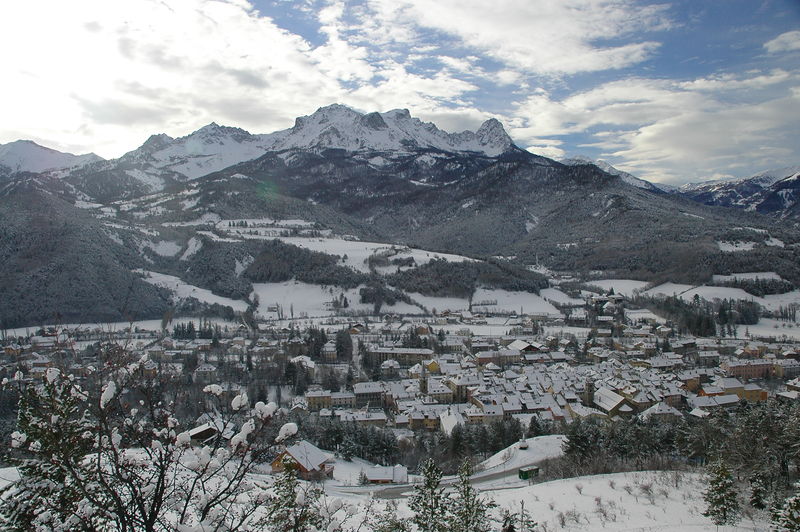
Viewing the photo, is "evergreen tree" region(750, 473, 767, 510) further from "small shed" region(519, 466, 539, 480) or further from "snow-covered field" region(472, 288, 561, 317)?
"snow-covered field" region(472, 288, 561, 317)

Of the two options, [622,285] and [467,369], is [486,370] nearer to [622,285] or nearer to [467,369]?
[467,369]

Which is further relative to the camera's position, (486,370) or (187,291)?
(187,291)

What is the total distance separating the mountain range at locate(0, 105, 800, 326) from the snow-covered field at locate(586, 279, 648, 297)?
3.51 metres

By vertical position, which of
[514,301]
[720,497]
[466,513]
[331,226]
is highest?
[331,226]

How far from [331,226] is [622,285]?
60422mm

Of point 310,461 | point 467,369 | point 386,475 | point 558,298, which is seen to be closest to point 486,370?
point 467,369

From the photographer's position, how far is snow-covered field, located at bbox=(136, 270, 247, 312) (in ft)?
205

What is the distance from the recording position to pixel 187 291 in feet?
211

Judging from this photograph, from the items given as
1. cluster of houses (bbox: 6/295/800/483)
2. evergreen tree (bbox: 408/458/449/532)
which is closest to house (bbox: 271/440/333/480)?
cluster of houses (bbox: 6/295/800/483)

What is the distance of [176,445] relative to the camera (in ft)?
13.7

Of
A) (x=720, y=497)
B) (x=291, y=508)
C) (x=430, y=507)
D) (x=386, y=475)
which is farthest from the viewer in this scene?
(x=386, y=475)

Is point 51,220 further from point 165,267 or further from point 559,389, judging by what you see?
point 559,389

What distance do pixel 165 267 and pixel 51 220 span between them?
1586cm

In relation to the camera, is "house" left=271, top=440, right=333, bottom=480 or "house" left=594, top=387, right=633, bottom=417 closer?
"house" left=271, top=440, right=333, bottom=480
